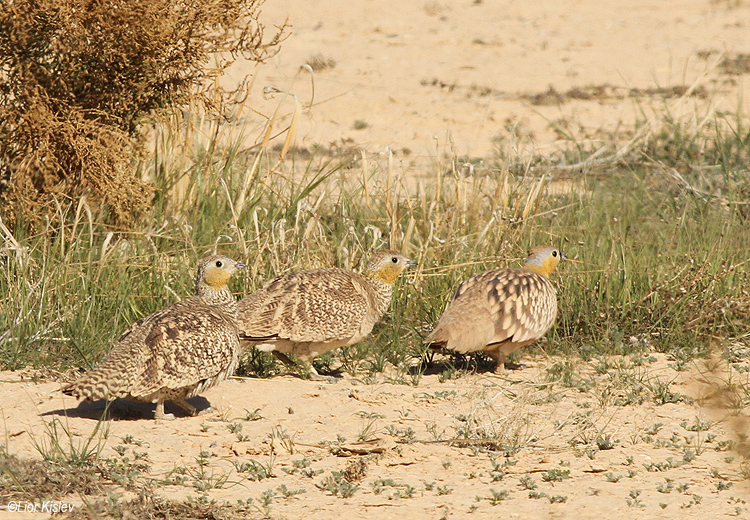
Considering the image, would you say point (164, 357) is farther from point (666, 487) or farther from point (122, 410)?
point (666, 487)

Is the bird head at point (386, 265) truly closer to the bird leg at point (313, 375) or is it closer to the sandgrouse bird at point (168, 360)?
the bird leg at point (313, 375)

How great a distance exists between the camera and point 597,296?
692 centimetres

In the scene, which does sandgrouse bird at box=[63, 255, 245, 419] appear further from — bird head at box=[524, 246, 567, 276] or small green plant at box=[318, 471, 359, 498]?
bird head at box=[524, 246, 567, 276]

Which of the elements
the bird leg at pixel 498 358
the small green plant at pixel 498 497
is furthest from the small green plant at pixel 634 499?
the bird leg at pixel 498 358

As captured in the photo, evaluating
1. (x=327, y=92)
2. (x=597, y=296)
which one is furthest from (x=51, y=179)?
(x=327, y=92)

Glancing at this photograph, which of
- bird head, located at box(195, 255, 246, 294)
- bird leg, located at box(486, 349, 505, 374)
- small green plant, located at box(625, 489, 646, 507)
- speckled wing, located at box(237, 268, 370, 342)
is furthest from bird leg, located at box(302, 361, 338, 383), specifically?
small green plant, located at box(625, 489, 646, 507)

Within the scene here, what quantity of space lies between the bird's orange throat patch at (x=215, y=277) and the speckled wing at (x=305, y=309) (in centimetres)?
22

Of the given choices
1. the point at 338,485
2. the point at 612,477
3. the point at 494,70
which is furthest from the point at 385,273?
the point at 494,70

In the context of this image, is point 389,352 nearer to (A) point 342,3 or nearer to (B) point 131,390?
(B) point 131,390

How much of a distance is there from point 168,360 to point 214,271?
0.94 meters

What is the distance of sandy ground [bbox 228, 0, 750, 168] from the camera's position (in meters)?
12.8

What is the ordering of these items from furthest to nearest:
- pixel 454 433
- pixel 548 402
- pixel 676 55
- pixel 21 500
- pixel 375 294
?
1. pixel 676 55
2. pixel 375 294
3. pixel 548 402
4. pixel 454 433
5. pixel 21 500

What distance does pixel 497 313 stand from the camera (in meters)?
6.09

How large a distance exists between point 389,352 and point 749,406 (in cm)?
228
